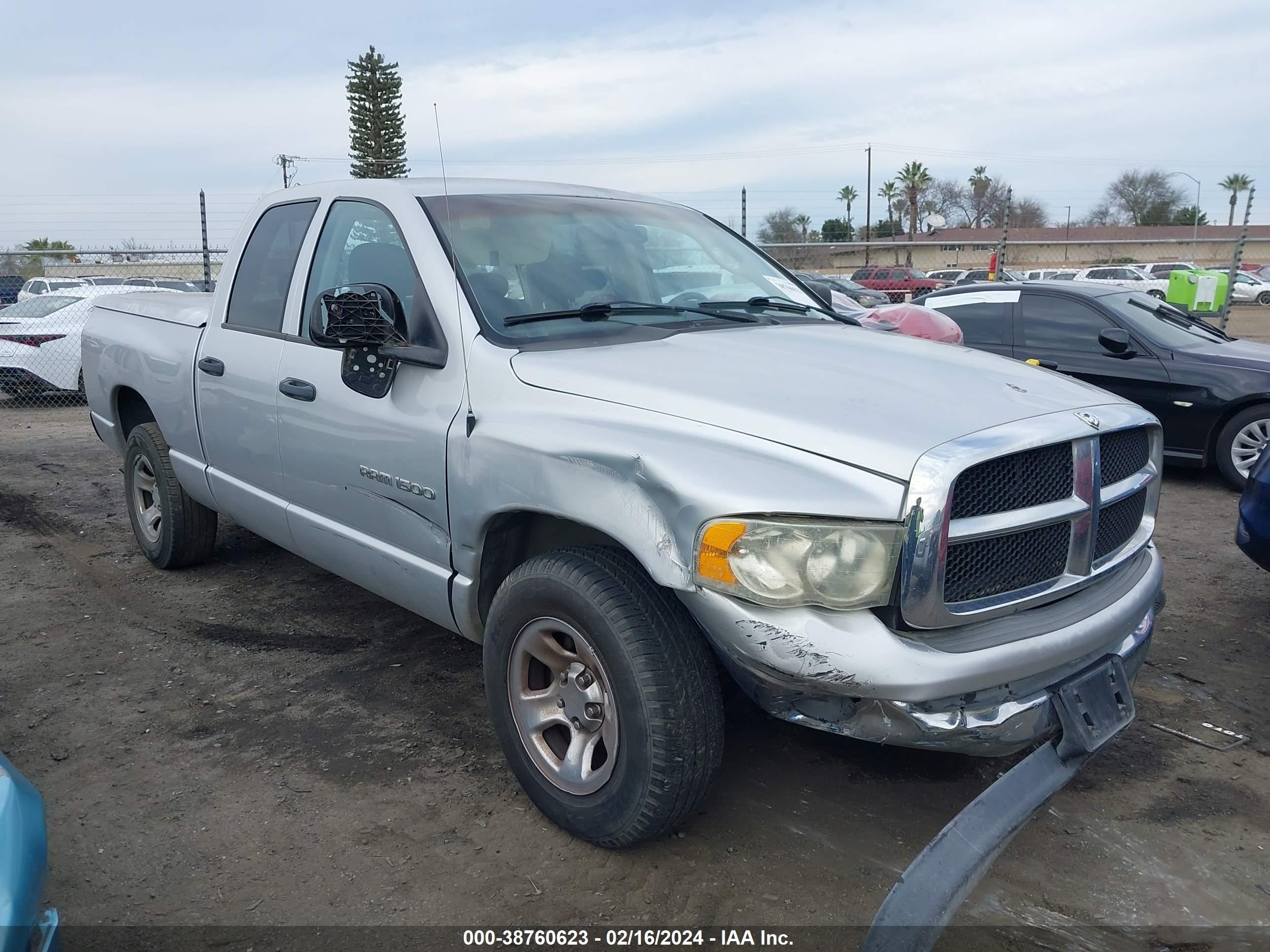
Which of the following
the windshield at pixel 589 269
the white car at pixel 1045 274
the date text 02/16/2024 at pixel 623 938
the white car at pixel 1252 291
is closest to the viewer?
the date text 02/16/2024 at pixel 623 938

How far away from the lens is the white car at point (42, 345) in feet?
39.4

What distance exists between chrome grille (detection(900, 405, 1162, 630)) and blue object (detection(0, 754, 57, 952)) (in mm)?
1782

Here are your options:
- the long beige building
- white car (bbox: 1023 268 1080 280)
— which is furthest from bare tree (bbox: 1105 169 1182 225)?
white car (bbox: 1023 268 1080 280)

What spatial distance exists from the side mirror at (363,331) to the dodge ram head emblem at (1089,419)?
1.98 m

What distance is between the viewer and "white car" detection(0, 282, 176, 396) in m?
12.0

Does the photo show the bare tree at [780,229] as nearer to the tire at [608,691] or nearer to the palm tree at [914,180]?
the tire at [608,691]

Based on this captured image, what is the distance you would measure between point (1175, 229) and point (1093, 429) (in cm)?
6503

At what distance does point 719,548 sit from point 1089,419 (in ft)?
3.58

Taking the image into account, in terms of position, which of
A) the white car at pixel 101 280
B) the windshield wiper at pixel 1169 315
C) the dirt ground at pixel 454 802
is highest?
the white car at pixel 101 280

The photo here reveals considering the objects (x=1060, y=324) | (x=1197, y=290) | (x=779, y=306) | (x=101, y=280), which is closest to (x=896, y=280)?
(x=1197, y=290)

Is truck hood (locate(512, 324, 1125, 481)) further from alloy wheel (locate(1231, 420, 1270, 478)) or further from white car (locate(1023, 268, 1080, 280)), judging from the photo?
white car (locate(1023, 268, 1080, 280))

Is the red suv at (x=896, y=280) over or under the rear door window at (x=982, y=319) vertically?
under

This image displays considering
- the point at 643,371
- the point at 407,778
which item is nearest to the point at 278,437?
the point at 407,778

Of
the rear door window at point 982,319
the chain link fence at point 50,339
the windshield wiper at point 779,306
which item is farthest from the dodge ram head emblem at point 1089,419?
the chain link fence at point 50,339
